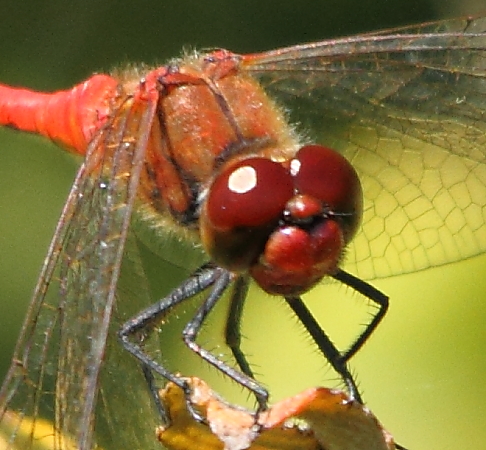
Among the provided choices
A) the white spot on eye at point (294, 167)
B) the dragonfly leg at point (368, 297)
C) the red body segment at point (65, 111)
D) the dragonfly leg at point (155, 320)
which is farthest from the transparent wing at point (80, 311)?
the dragonfly leg at point (368, 297)

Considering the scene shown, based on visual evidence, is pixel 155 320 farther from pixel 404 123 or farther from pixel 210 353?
pixel 404 123

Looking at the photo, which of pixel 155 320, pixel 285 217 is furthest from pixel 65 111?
pixel 285 217

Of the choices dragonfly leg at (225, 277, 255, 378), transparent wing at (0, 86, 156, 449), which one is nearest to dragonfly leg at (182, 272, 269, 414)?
dragonfly leg at (225, 277, 255, 378)

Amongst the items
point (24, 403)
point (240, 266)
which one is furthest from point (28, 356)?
point (240, 266)

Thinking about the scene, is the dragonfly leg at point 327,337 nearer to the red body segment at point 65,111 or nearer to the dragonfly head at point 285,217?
the dragonfly head at point 285,217

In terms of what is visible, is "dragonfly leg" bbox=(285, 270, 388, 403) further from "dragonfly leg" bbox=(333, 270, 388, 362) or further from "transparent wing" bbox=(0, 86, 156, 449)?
"transparent wing" bbox=(0, 86, 156, 449)

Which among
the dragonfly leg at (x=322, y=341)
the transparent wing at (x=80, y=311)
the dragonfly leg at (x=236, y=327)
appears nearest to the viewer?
the transparent wing at (x=80, y=311)
